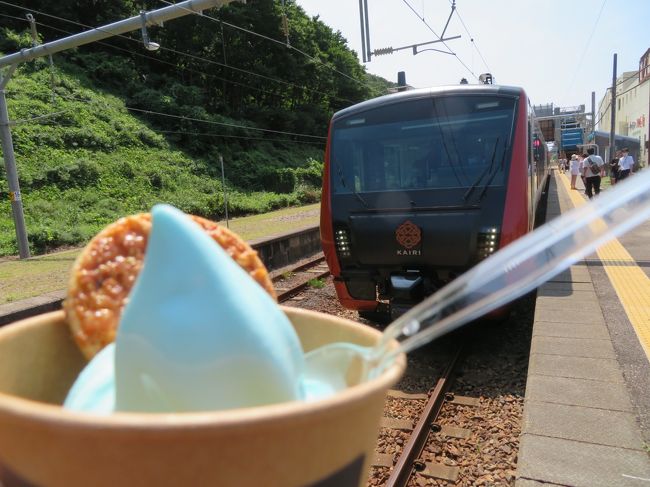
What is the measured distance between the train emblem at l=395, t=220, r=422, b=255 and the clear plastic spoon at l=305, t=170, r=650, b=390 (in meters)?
4.03

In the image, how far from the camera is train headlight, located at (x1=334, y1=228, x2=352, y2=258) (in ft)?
17.4

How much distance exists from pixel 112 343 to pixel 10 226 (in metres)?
16.5

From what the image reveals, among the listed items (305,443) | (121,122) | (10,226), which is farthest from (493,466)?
(121,122)

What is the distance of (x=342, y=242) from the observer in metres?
5.33

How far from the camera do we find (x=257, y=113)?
3669 cm

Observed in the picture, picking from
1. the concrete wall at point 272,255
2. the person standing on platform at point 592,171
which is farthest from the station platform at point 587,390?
the person standing on platform at point 592,171

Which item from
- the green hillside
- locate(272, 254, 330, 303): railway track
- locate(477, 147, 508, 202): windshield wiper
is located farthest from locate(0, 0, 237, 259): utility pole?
locate(477, 147, 508, 202): windshield wiper

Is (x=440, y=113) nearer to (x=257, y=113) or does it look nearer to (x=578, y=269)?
(x=578, y=269)

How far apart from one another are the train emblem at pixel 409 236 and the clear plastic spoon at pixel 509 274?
4026 millimetres

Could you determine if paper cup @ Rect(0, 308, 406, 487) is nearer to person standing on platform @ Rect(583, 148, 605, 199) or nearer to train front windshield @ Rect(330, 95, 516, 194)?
train front windshield @ Rect(330, 95, 516, 194)

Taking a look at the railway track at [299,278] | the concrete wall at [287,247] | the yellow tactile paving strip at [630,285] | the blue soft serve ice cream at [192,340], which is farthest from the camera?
the concrete wall at [287,247]

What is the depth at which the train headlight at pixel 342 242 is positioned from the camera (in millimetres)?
5297

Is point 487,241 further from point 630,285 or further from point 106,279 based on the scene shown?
point 106,279

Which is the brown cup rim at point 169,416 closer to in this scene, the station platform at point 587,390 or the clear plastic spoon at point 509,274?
the clear plastic spoon at point 509,274
